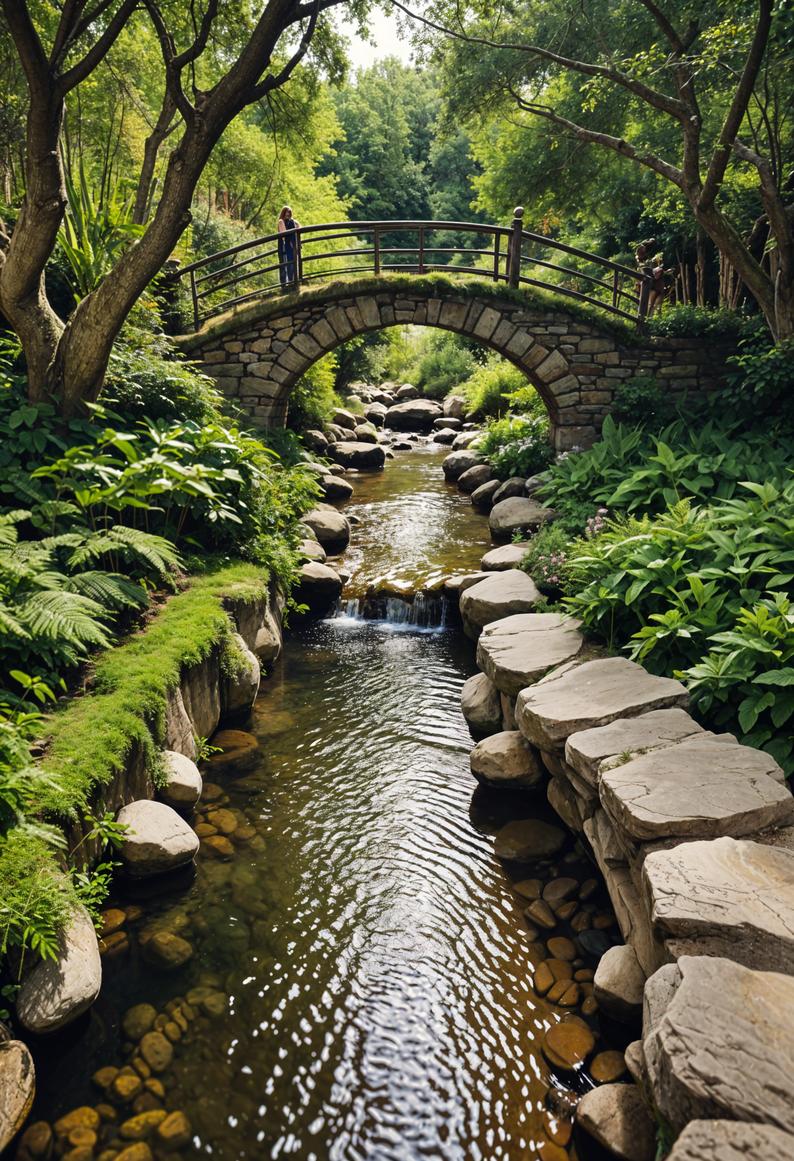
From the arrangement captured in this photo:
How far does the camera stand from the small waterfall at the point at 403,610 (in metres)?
9.01

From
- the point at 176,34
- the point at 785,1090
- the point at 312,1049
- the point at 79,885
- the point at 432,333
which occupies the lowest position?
the point at 312,1049

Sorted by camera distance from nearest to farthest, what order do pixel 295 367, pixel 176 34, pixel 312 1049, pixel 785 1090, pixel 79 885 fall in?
pixel 785 1090 < pixel 312 1049 < pixel 79 885 < pixel 176 34 < pixel 295 367

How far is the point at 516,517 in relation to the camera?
10492mm

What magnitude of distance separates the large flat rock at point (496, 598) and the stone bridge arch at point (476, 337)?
15.4 feet

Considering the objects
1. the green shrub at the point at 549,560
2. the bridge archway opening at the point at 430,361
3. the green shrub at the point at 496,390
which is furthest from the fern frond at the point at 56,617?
the bridge archway opening at the point at 430,361

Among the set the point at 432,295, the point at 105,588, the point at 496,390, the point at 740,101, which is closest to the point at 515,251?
the point at 432,295

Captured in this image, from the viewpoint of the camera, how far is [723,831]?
3492 millimetres

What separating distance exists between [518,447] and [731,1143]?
11.6 meters

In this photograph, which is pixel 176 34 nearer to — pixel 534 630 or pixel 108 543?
pixel 108 543

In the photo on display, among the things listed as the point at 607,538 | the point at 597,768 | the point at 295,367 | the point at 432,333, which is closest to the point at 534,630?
the point at 607,538

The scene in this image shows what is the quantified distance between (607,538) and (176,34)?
33.8 ft

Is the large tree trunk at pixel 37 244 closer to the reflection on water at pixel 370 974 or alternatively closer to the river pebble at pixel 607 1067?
the reflection on water at pixel 370 974

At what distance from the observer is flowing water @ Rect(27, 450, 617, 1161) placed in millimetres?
3148

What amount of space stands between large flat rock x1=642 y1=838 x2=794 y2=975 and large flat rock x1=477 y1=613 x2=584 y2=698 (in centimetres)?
247
